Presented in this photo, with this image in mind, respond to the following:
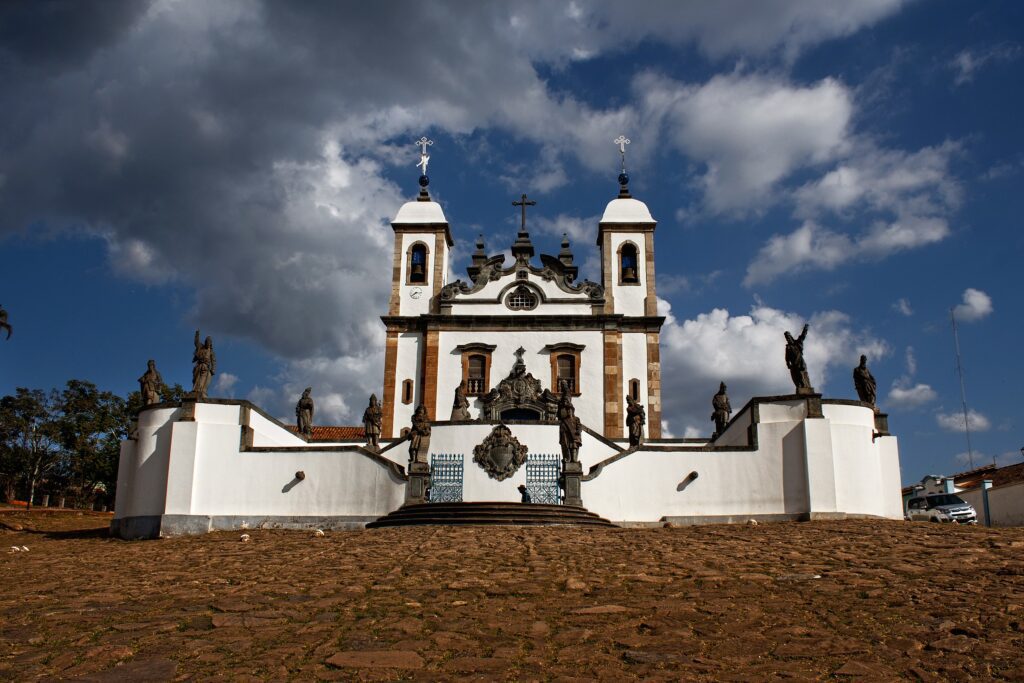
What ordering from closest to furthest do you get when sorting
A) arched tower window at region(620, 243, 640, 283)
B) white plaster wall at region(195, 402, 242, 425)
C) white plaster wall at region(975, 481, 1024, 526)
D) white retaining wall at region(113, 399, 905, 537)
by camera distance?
white retaining wall at region(113, 399, 905, 537) → white plaster wall at region(195, 402, 242, 425) → white plaster wall at region(975, 481, 1024, 526) → arched tower window at region(620, 243, 640, 283)

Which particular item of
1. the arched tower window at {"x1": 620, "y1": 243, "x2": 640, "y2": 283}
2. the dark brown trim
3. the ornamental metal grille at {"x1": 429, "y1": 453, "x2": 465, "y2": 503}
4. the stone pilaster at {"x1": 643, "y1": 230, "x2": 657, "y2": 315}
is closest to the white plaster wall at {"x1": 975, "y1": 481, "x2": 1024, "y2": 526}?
the stone pilaster at {"x1": 643, "y1": 230, "x2": 657, "y2": 315}

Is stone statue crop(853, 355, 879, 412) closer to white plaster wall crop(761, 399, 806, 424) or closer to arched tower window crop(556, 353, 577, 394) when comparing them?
white plaster wall crop(761, 399, 806, 424)

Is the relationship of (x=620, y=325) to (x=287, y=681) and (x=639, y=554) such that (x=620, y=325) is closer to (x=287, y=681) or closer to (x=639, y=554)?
(x=639, y=554)

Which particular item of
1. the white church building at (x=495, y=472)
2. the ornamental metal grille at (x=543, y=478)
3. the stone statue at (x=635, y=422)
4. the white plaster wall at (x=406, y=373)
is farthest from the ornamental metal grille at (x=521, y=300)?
the ornamental metal grille at (x=543, y=478)

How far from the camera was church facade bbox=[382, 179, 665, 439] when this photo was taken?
32.8m

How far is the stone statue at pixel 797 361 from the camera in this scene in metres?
22.0

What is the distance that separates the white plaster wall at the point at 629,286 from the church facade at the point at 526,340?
4cm

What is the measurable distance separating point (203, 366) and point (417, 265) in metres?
14.7

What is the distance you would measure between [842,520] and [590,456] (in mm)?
7287

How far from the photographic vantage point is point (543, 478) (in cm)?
2295

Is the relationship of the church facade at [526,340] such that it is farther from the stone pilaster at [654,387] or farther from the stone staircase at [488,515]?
the stone staircase at [488,515]

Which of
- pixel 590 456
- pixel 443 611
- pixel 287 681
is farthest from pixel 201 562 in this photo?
pixel 590 456

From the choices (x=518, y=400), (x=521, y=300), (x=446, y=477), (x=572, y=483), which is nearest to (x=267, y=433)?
(x=446, y=477)

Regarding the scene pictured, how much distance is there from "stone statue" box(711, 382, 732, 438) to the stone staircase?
8891mm
